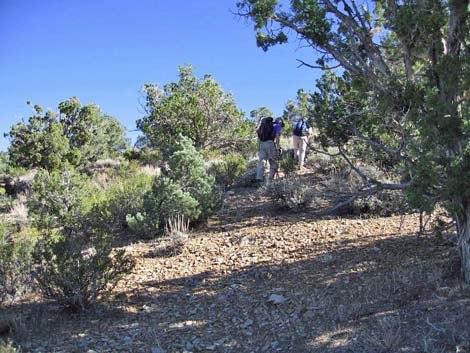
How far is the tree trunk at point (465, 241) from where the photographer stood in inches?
155

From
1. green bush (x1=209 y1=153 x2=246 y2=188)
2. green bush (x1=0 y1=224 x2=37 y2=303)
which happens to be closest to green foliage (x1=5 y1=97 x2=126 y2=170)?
green bush (x1=209 y1=153 x2=246 y2=188)

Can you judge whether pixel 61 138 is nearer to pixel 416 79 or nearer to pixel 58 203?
pixel 58 203

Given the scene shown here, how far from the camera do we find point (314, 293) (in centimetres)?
441

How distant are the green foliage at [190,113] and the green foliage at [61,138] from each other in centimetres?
316

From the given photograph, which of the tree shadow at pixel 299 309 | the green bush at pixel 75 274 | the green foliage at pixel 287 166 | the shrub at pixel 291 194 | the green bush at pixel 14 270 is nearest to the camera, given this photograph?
the tree shadow at pixel 299 309

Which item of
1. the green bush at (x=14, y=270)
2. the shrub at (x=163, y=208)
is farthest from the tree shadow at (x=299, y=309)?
the shrub at (x=163, y=208)

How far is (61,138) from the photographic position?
1511 centimetres

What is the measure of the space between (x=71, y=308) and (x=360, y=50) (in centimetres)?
427

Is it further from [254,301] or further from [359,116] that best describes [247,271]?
[359,116]

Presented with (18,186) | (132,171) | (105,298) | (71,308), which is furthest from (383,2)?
(18,186)

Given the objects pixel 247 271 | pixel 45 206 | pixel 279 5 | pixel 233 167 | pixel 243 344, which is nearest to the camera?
pixel 243 344

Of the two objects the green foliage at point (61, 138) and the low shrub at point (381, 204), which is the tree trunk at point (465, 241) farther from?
the green foliage at point (61, 138)

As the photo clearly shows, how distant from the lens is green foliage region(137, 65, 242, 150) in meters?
13.6

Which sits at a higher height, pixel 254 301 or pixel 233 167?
pixel 233 167
